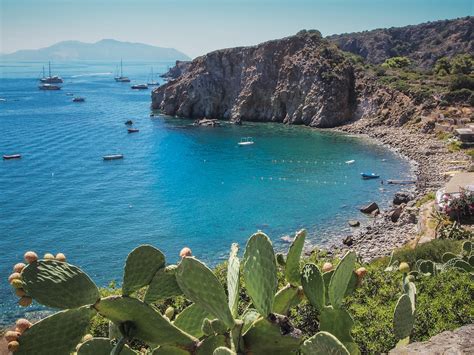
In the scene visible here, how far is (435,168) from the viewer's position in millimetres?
48375

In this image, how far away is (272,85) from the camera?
9006cm

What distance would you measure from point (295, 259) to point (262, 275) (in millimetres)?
742

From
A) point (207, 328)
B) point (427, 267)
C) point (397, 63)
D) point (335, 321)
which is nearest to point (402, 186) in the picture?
point (427, 267)

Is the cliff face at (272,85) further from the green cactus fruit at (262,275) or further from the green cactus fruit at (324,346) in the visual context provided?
the green cactus fruit at (324,346)

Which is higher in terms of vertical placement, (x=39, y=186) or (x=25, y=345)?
A: (x=25, y=345)

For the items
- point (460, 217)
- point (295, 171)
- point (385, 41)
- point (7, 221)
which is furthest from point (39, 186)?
point (385, 41)

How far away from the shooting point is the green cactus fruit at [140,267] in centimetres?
340

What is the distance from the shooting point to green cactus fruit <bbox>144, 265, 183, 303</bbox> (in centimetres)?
353

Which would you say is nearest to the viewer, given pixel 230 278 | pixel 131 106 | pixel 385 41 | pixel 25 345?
pixel 25 345

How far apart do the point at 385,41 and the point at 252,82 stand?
94312mm

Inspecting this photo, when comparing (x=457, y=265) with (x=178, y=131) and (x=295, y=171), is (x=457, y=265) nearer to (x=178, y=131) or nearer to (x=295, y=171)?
(x=295, y=171)

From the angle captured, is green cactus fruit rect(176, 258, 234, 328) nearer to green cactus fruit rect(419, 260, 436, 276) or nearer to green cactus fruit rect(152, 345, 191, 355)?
green cactus fruit rect(152, 345, 191, 355)

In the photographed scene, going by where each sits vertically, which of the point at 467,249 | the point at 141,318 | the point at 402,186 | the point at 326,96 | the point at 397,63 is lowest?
the point at 402,186

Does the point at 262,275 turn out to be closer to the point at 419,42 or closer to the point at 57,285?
the point at 57,285
